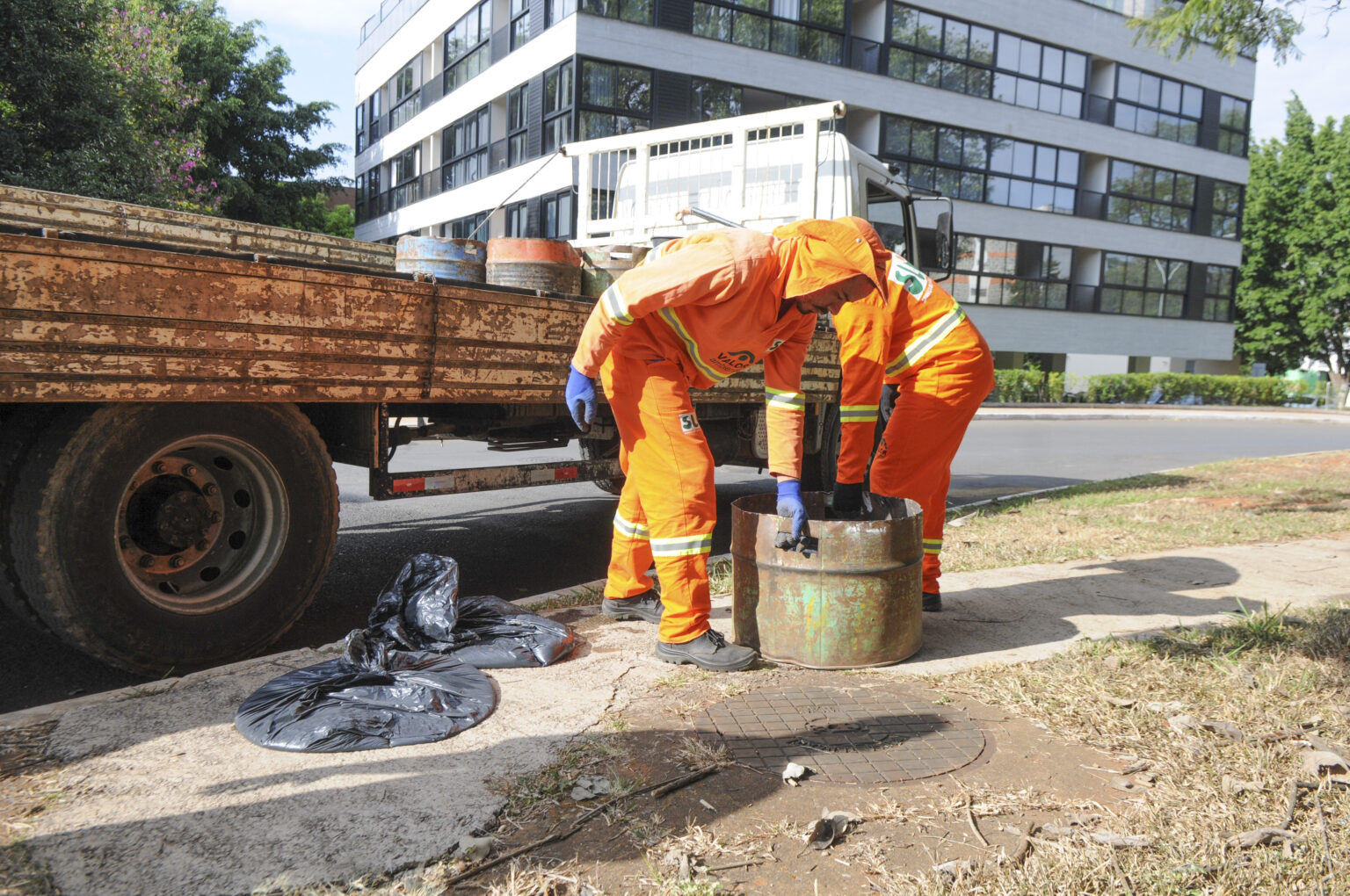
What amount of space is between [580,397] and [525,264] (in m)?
1.48

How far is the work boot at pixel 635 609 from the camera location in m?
4.01

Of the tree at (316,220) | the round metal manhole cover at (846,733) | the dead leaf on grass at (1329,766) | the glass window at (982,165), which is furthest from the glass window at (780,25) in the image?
the dead leaf on grass at (1329,766)

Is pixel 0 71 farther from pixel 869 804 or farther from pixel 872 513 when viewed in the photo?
pixel 869 804

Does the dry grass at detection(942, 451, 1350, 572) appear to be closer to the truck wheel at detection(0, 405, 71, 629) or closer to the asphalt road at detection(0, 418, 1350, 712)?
the asphalt road at detection(0, 418, 1350, 712)

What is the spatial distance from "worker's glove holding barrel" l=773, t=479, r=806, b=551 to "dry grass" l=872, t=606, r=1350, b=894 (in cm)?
79

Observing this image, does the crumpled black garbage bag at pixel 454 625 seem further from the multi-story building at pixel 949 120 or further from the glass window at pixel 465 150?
the glass window at pixel 465 150

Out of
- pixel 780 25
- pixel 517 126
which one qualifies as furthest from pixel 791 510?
pixel 780 25

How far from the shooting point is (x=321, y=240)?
487 cm

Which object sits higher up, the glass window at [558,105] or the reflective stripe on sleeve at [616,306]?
the glass window at [558,105]

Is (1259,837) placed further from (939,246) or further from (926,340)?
(939,246)

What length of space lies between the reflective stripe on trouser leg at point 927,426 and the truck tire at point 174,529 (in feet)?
8.20

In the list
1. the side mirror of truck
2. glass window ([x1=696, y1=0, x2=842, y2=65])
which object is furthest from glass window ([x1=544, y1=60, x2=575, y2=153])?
the side mirror of truck

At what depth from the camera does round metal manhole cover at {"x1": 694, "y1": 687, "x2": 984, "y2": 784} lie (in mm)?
2680

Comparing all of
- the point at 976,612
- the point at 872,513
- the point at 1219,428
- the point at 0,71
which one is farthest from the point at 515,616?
the point at 1219,428
